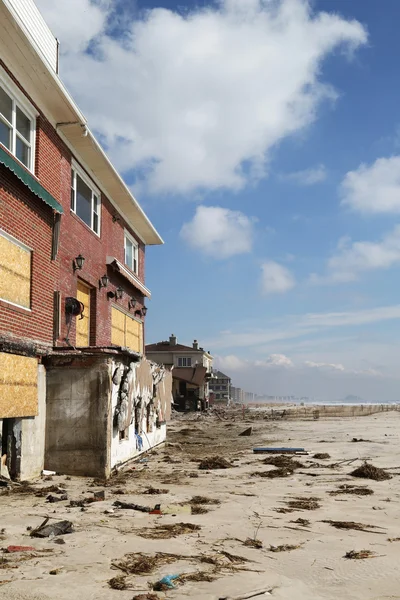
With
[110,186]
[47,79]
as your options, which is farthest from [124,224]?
[47,79]

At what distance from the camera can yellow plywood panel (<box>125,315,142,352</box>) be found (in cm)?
2116

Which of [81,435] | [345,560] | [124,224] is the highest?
[124,224]

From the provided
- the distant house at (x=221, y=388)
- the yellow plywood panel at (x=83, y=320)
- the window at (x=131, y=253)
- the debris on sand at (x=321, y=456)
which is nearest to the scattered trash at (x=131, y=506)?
the yellow plywood panel at (x=83, y=320)

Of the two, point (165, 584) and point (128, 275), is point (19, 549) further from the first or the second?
point (128, 275)

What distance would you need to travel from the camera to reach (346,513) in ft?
27.9

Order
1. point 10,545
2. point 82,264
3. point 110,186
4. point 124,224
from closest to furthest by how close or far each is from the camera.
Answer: point 10,545 → point 82,264 → point 110,186 → point 124,224

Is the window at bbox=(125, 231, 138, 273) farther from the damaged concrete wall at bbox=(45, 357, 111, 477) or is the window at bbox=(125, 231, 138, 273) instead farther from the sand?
the sand

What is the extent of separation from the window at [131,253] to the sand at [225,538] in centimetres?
1078

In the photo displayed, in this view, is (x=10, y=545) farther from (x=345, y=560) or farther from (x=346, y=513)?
(x=346, y=513)

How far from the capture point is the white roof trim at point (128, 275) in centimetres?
1831

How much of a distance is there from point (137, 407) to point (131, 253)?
8.64 meters

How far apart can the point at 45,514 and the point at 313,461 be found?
888 centimetres

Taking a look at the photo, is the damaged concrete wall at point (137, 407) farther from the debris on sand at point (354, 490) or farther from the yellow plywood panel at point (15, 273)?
the debris on sand at point (354, 490)

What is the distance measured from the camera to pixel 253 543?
6699 mm
